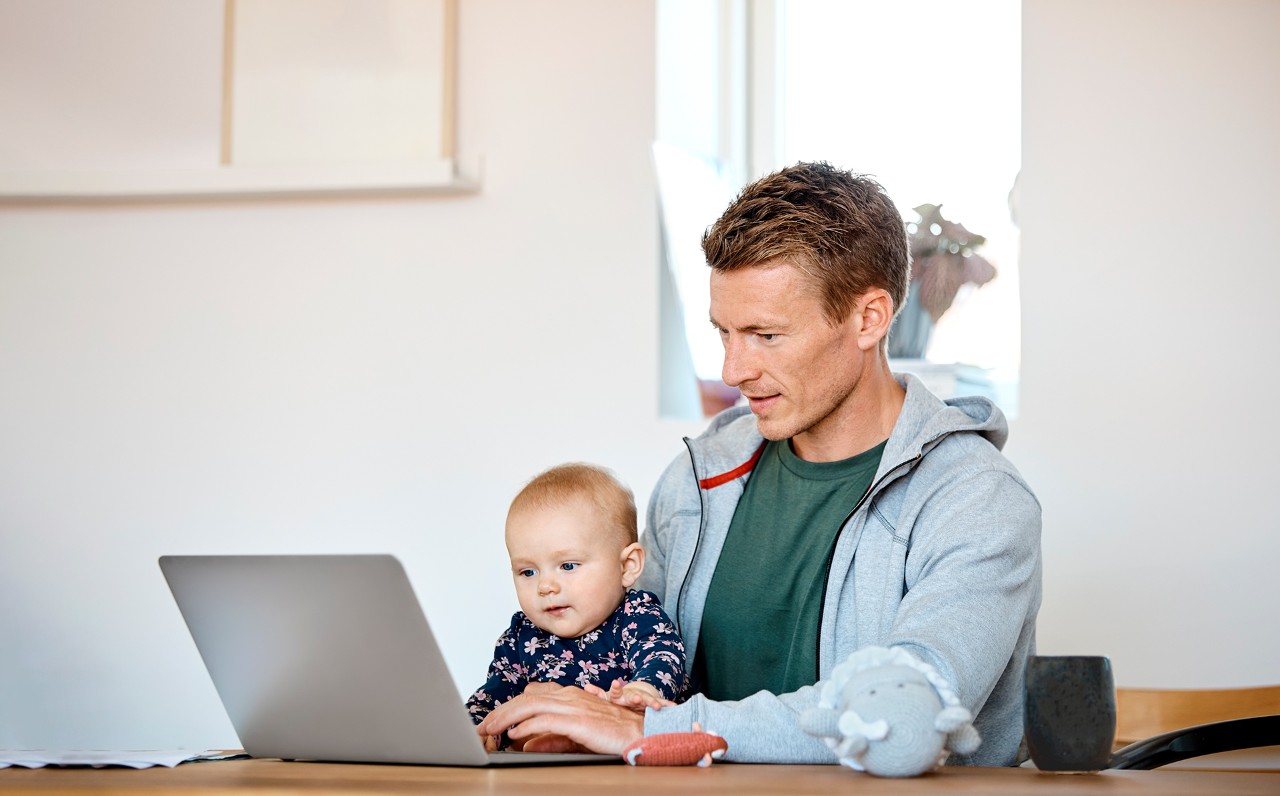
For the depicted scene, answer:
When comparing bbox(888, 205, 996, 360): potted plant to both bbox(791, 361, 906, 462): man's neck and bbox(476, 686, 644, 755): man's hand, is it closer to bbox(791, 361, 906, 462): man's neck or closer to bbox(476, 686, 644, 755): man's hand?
bbox(791, 361, 906, 462): man's neck

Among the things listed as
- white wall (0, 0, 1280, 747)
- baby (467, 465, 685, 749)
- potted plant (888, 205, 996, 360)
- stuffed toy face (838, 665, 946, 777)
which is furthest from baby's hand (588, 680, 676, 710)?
potted plant (888, 205, 996, 360)

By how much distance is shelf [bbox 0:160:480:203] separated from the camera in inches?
113

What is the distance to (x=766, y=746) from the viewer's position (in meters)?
1.32

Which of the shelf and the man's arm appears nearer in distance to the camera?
the man's arm

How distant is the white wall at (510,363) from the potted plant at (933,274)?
25 cm

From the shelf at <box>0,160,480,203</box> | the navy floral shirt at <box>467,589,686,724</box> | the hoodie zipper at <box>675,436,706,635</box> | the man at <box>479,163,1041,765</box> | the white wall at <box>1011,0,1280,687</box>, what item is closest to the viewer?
the man at <box>479,163,1041,765</box>

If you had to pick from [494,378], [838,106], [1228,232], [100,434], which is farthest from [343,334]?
[1228,232]

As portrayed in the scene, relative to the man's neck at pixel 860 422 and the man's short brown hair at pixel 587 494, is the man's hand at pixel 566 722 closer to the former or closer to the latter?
the man's short brown hair at pixel 587 494

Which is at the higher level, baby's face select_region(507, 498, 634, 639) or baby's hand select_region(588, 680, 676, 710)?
baby's face select_region(507, 498, 634, 639)

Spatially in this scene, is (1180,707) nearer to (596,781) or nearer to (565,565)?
(565,565)

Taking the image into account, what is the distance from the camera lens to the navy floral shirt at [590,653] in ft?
5.72

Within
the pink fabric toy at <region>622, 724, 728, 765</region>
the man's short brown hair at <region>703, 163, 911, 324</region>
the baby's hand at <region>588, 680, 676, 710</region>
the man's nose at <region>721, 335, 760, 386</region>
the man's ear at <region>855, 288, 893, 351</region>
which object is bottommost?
the baby's hand at <region>588, 680, 676, 710</region>

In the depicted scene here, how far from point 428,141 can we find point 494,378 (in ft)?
1.80

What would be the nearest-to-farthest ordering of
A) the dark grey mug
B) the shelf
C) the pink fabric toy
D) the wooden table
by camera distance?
the wooden table
the dark grey mug
the pink fabric toy
the shelf
